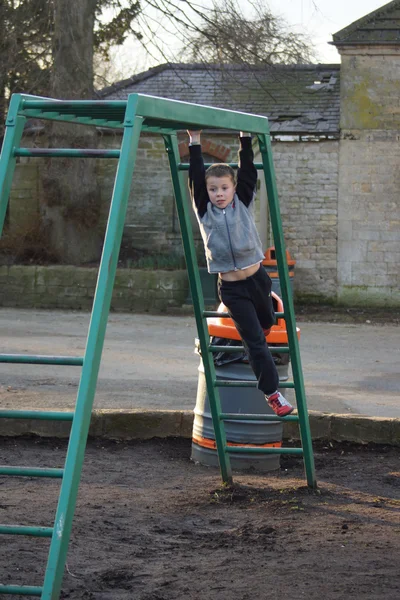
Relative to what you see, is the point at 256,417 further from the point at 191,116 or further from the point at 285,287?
the point at 191,116

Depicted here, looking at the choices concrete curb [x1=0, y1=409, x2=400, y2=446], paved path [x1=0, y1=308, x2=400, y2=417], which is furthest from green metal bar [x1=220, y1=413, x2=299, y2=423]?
paved path [x1=0, y1=308, x2=400, y2=417]

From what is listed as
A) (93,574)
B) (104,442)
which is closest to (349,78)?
(104,442)

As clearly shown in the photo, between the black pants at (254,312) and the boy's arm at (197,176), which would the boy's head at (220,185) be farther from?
the black pants at (254,312)

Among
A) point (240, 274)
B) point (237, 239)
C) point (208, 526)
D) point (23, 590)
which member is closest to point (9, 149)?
point (237, 239)

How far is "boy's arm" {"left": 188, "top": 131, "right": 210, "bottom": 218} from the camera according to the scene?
4922mm

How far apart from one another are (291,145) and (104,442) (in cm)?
1362

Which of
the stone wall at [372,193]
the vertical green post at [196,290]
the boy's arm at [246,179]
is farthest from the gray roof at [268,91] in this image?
the boy's arm at [246,179]

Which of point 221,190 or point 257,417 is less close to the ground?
point 221,190

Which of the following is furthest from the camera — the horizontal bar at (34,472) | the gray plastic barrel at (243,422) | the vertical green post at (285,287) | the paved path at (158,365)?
the paved path at (158,365)

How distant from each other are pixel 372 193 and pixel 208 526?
15.5m

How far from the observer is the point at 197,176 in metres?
5.00

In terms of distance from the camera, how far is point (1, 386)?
31.4 feet

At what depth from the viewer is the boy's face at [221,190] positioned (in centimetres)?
490

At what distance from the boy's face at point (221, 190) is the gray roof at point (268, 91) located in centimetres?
1519
